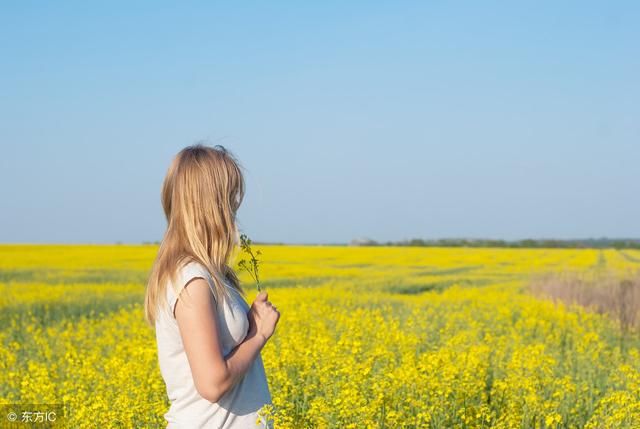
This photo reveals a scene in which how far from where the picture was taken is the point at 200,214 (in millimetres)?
2506

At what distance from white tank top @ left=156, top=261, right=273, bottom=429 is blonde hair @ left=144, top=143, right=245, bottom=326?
0.08 metres

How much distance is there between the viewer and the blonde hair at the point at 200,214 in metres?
2.50

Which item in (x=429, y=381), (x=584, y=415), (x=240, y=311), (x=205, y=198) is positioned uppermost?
(x=205, y=198)

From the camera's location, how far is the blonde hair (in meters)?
2.50

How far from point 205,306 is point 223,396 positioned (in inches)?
16.0

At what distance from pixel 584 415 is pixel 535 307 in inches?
319

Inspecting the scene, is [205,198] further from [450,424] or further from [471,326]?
[471,326]

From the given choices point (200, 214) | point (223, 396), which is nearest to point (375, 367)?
point (223, 396)

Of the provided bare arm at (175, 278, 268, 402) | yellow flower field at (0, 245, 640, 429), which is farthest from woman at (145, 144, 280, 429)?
yellow flower field at (0, 245, 640, 429)

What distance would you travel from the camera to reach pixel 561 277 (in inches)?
774

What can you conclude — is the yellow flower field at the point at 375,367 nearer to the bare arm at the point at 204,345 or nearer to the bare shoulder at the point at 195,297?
the bare arm at the point at 204,345

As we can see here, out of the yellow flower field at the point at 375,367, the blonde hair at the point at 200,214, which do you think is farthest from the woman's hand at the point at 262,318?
the yellow flower field at the point at 375,367

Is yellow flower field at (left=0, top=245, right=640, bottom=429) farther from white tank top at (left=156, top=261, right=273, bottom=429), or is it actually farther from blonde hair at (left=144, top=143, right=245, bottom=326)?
blonde hair at (left=144, top=143, right=245, bottom=326)

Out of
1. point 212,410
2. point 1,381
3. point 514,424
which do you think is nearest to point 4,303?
point 1,381
